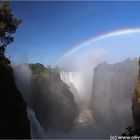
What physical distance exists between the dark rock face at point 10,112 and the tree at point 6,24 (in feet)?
22.9

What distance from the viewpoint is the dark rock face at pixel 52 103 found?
5503cm

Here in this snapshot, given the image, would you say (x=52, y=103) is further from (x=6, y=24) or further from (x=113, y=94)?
(x=6, y=24)

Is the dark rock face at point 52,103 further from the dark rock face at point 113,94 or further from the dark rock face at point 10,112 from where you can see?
the dark rock face at point 10,112

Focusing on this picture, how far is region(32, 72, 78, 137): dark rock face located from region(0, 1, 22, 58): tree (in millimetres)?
20109

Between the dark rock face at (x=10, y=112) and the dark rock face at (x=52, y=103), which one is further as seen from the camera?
the dark rock face at (x=52, y=103)

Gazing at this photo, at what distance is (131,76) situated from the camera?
70.3 metres

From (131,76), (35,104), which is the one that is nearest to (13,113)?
(35,104)

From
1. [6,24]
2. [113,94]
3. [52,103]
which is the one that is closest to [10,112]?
[6,24]

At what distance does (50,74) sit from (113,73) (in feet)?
73.3

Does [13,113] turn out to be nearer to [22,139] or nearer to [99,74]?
[22,139]

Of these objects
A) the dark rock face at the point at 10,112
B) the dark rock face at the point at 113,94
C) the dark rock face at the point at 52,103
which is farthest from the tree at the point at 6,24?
the dark rock face at the point at 113,94

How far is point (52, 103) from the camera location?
200 ft

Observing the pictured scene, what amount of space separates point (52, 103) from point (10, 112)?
36.1m

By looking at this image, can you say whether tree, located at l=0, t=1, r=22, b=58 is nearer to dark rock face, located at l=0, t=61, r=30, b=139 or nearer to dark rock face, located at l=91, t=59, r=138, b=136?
dark rock face, located at l=0, t=61, r=30, b=139
